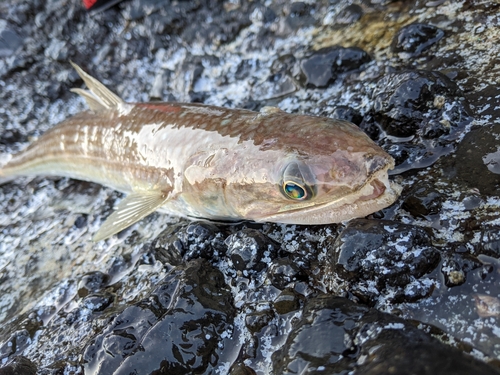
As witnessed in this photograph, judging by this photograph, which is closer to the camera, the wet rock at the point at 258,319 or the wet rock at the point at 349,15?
the wet rock at the point at 258,319

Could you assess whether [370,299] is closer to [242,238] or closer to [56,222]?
[242,238]

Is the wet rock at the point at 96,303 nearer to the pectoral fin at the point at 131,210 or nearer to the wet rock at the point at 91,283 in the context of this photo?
the wet rock at the point at 91,283

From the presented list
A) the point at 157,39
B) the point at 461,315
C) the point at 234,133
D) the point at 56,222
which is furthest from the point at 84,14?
the point at 461,315

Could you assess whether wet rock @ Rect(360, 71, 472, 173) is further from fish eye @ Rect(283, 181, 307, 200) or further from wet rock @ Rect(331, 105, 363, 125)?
fish eye @ Rect(283, 181, 307, 200)

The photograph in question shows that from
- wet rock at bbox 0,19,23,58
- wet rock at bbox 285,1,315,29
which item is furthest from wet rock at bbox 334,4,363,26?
wet rock at bbox 0,19,23,58

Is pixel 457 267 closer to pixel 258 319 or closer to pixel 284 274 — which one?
pixel 284 274

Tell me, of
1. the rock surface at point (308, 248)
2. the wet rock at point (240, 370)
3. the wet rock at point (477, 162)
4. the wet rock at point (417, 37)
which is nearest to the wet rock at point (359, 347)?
the rock surface at point (308, 248)
